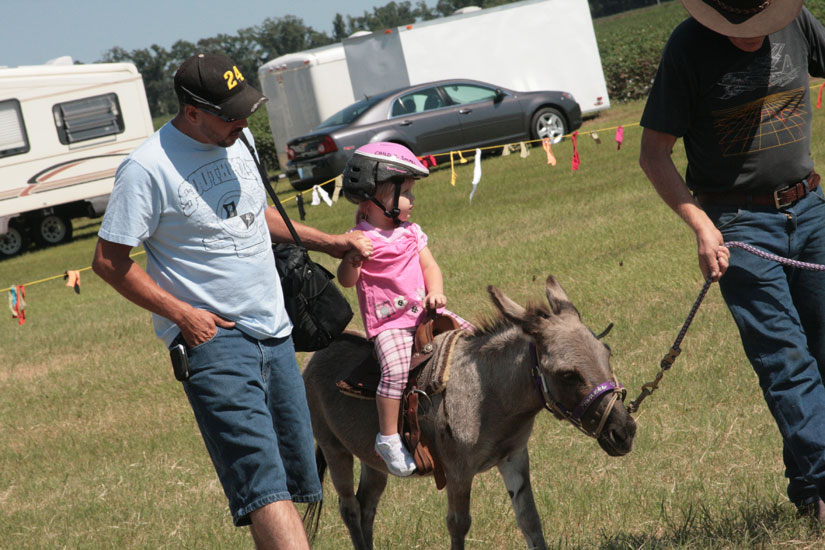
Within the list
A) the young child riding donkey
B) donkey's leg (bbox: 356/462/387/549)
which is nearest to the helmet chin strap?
the young child riding donkey

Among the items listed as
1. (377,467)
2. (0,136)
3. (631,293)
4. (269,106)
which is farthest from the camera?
(269,106)

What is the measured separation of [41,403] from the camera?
9.29 metres

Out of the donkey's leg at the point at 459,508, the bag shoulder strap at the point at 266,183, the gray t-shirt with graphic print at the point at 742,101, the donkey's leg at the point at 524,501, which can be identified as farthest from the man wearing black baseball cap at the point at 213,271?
the gray t-shirt with graphic print at the point at 742,101

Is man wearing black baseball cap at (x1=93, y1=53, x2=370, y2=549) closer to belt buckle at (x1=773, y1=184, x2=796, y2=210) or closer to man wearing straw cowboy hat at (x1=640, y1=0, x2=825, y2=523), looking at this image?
man wearing straw cowboy hat at (x1=640, y1=0, x2=825, y2=523)

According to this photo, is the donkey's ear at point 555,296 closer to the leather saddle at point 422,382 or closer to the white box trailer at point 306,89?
the leather saddle at point 422,382

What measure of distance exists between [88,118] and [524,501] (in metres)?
22.1

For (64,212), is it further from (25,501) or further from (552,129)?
(25,501)

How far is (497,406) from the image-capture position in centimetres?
417

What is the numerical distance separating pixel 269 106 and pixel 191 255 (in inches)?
1038

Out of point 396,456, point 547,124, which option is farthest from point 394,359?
point 547,124

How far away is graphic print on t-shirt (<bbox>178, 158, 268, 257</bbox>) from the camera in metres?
3.71

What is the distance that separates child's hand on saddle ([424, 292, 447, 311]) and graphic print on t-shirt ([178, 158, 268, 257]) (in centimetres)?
86

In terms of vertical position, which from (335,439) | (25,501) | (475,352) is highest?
(475,352)

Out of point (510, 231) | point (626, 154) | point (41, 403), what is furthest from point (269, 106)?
point (41, 403)
